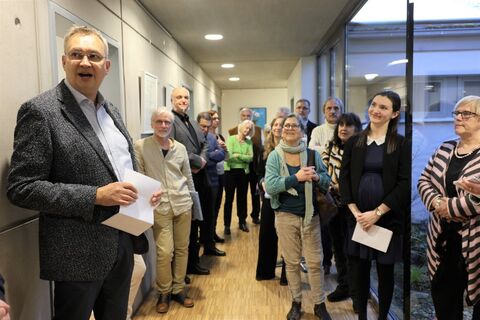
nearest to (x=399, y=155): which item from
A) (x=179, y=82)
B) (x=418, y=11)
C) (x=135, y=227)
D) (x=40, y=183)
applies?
(x=418, y=11)

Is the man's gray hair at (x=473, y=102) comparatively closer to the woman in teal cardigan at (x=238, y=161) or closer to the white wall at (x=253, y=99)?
the woman in teal cardigan at (x=238, y=161)

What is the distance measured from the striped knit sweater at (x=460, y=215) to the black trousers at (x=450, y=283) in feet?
0.14

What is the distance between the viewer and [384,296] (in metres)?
2.13

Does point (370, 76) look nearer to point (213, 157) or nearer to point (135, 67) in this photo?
point (213, 157)

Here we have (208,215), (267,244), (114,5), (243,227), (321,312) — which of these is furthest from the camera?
(243,227)

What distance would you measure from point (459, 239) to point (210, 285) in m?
2.07

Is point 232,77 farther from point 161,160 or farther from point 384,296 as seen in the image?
point 384,296

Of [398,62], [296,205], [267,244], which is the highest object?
[398,62]

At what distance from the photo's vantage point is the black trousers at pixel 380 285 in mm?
2104

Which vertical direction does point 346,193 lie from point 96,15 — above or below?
below

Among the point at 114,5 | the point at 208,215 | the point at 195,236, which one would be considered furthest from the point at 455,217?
the point at 114,5

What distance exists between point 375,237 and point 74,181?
62.8 inches

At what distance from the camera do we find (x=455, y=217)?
166 centimetres

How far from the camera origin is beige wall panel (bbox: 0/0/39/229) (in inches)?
53.9
